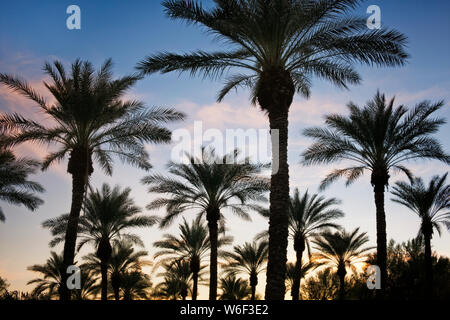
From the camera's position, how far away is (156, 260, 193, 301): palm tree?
3977cm

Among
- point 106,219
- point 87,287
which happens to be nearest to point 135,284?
point 87,287

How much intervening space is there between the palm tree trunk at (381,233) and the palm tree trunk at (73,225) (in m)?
13.2

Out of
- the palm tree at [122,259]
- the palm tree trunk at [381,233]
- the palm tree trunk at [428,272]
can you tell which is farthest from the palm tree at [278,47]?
the palm tree at [122,259]

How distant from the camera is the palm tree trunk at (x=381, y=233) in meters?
18.1

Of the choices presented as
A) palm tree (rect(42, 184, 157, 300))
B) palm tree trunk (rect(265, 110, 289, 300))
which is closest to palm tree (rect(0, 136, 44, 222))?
palm tree (rect(42, 184, 157, 300))

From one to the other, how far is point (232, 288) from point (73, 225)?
104ft

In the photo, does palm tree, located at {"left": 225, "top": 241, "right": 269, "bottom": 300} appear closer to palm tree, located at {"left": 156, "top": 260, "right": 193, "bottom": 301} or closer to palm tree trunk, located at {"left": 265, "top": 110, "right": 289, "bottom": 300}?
palm tree, located at {"left": 156, "top": 260, "right": 193, "bottom": 301}

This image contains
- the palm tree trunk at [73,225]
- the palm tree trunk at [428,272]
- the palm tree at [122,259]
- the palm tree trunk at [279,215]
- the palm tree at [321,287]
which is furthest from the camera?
the palm tree at [321,287]

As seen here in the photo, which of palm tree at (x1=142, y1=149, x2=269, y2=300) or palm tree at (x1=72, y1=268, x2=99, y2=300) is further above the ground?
palm tree at (x1=142, y1=149, x2=269, y2=300)

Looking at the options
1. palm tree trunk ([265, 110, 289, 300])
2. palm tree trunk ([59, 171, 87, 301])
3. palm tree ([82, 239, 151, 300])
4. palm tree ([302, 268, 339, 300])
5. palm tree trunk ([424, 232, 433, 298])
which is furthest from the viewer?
palm tree ([302, 268, 339, 300])

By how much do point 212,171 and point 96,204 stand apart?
8917mm

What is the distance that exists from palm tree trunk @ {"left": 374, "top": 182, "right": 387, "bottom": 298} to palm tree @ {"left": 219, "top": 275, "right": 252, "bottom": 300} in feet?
93.3

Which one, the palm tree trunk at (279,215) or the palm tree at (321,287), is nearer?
the palm tree trunk at (279,215)

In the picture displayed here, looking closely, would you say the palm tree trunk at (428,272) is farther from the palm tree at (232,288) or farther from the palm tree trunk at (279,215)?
the palm tree at (232,288)
